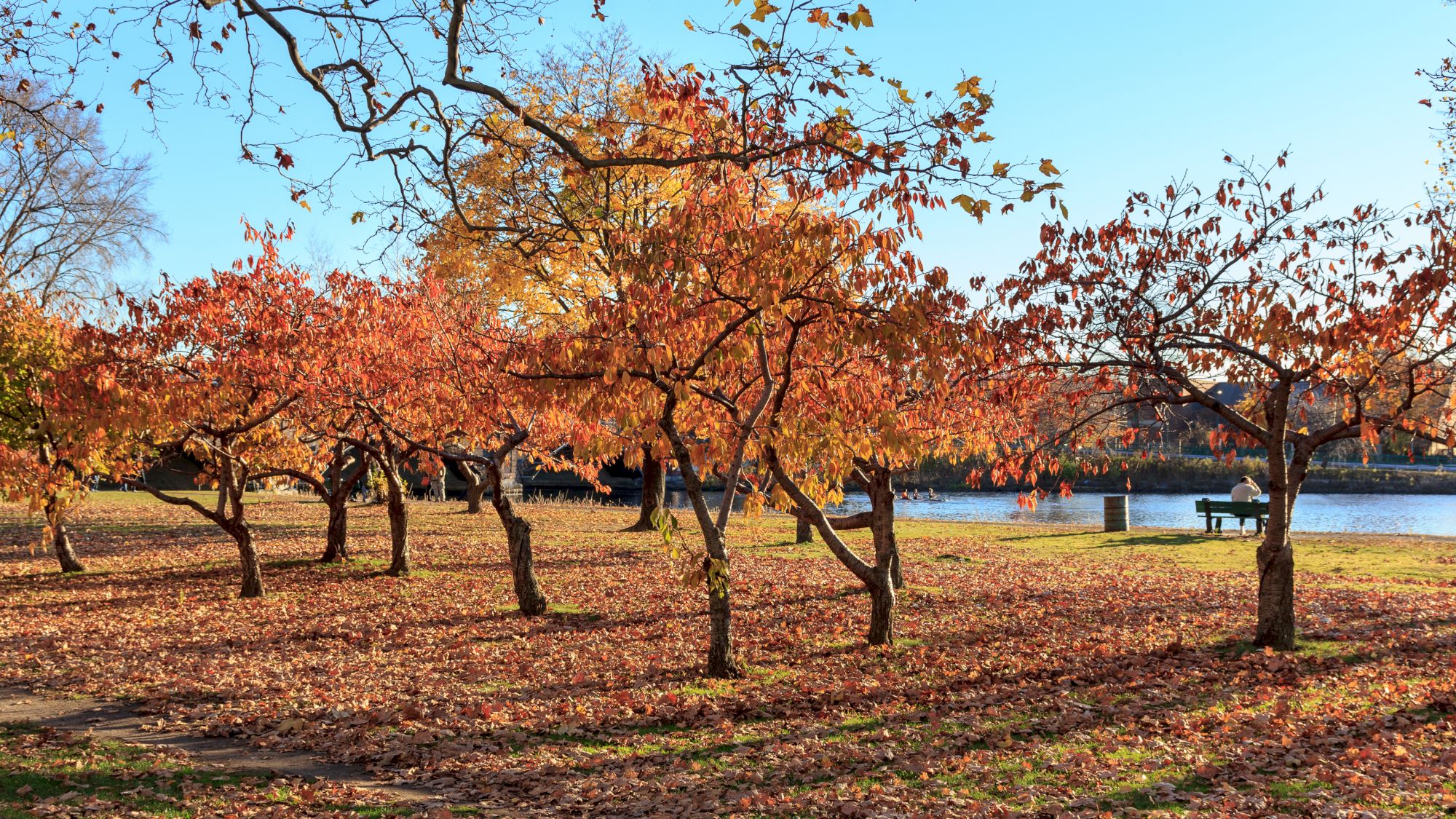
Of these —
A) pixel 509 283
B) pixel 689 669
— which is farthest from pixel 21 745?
pixel 509 283

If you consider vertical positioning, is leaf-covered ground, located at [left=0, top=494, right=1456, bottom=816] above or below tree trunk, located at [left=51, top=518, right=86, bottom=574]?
below

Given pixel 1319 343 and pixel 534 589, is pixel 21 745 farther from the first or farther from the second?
pixel 1319 343

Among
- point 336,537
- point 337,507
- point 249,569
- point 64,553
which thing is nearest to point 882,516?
point 249,569

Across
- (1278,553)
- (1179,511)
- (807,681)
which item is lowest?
(807,681)

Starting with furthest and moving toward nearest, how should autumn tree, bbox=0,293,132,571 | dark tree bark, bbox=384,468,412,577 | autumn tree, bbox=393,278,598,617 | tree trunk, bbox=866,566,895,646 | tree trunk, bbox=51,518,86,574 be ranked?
tree trunk, bbox=51,518,86,574, dark tree bark, bbox=384,468,412,577, autumn tree, bbox=393,278,598,617, autumn tree, bbox=0,293,132,571, tree trunk, bbox=866,566,895,646

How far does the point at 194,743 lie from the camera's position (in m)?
7.77

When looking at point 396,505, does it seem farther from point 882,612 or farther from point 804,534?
point 804,534

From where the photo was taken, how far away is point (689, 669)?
10023 mm

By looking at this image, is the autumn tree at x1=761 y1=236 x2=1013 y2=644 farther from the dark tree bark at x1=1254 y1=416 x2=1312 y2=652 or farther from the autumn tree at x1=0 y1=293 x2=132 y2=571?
the autumn tree at x1=0 y1=293 x2=132 y2=571

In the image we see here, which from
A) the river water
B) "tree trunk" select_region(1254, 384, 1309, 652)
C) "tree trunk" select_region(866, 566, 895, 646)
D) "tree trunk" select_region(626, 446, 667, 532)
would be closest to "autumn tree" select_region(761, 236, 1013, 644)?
"tree trunk" select_region(866, 566, 895, 646)

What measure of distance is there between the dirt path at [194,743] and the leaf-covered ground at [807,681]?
0.23 m

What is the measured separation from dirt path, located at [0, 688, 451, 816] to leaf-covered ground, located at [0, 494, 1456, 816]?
227mm

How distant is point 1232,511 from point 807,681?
58.3ft

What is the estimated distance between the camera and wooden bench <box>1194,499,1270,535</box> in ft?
75.0
